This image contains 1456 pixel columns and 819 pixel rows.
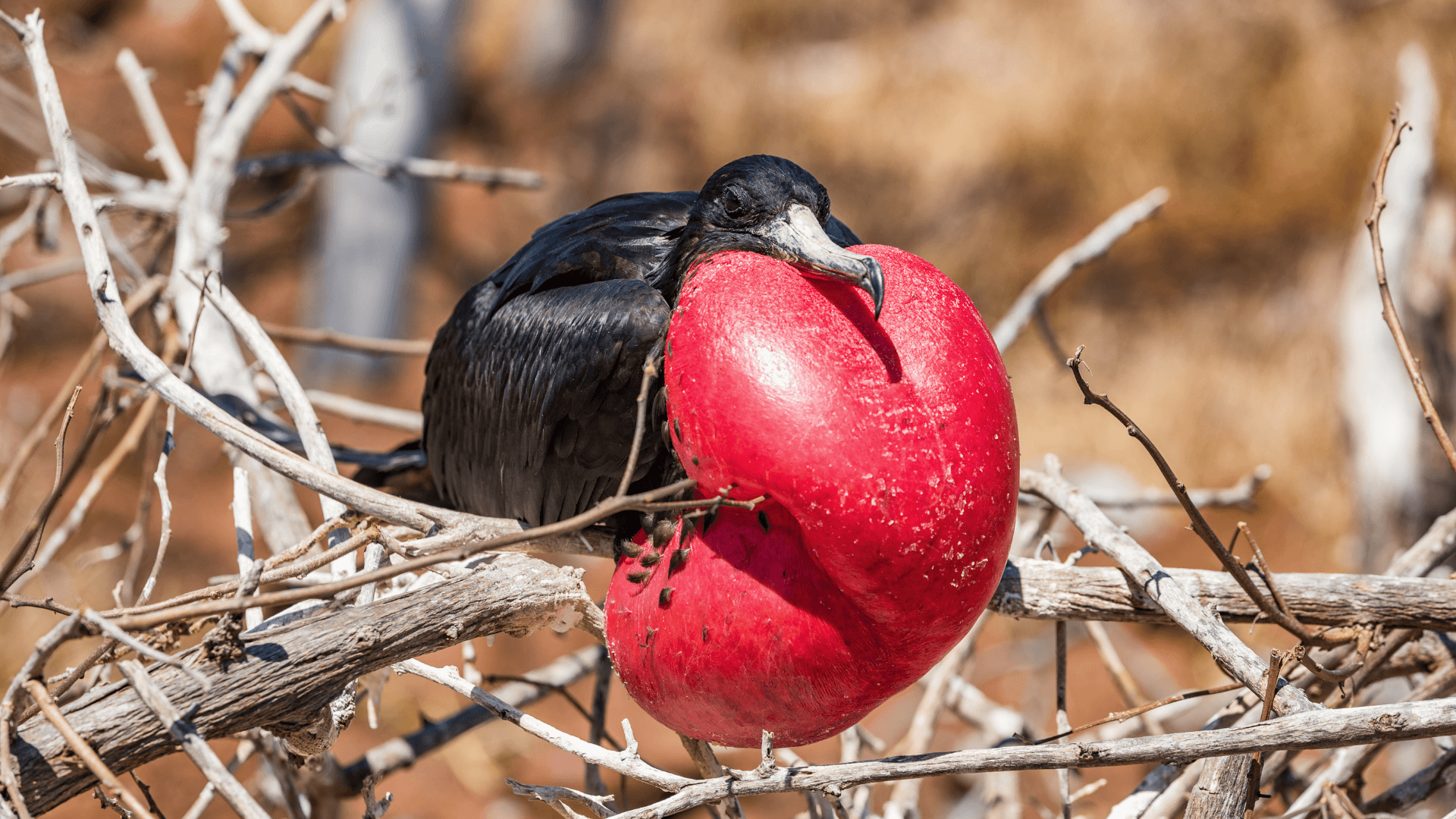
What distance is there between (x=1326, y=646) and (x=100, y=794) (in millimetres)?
1324

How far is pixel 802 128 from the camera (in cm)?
639

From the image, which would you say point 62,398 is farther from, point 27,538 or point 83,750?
point 83,750

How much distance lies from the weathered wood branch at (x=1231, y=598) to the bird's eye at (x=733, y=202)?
0.54 meters

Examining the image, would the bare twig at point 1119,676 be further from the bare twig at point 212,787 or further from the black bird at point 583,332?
the bare twig at point 212,787

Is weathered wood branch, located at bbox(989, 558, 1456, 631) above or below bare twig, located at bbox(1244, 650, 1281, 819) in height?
above

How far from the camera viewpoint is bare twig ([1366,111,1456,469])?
117 cm

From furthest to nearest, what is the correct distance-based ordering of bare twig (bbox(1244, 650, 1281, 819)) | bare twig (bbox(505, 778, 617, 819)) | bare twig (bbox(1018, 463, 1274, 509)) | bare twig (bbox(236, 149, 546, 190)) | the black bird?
bare twig (bbox(236, 149, 546, 190))
bare twig (bbox(1018, 463, 1274, 509))
the black bird
bare twig (bbox(505, 778, 617, 819))
bare twig (bbox(1244, 650, 1281, 819))

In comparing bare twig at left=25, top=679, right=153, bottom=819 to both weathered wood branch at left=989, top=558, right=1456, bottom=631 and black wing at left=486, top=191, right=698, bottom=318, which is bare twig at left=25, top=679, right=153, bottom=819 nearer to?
black wing at left=486, top=191, right=698, bottom=318

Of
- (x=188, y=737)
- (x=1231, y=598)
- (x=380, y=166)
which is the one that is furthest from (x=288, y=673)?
(x=380, y=166)

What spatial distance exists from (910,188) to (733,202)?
530 cm

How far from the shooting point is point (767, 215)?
113 centimetres

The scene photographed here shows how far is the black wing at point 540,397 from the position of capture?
1.20m

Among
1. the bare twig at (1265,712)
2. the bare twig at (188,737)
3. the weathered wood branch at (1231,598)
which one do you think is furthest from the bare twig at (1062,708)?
the bare twig at (188,737)

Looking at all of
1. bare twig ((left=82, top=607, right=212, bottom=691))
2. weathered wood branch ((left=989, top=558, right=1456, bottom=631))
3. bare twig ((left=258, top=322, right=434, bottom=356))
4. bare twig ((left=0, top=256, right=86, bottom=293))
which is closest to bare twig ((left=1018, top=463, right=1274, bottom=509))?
weathered wood branch ((left=989, top=558, right=1456, bottom=631))
